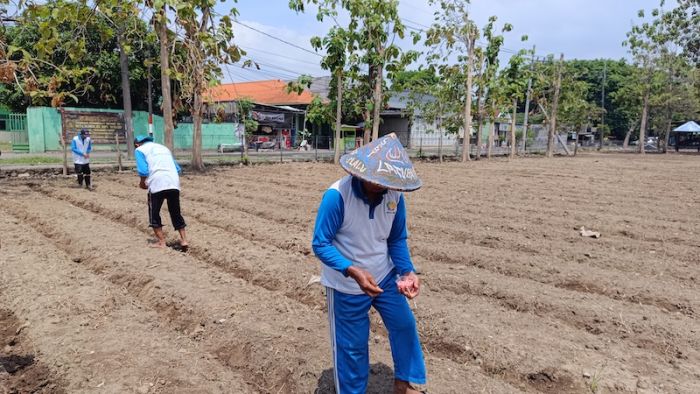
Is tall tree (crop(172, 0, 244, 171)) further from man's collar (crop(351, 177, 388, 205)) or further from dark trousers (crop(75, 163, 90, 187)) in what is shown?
man's collar (crop(351, 177, 388, 205))

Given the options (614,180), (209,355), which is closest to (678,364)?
(209,355)

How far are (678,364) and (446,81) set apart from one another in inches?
969

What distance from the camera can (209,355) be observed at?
369 centimetres

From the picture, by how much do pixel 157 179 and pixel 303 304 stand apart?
2898 millimetres

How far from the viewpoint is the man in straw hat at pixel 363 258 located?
2.62m

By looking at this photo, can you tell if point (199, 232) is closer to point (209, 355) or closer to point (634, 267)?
point (209, 355)

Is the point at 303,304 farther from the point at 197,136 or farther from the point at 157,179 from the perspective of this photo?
the point at 197,136

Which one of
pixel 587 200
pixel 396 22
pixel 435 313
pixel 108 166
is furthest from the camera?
pixel 396 22

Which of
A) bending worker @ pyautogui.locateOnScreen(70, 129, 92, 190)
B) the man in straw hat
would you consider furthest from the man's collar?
bending worker @ pyautogui.locateOnScreen(70, 129, 92, 190)

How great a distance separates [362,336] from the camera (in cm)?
273

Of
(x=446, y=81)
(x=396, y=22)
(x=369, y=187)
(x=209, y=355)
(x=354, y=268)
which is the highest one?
(x=396, y=22)

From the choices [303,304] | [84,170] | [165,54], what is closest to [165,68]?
[165,54]

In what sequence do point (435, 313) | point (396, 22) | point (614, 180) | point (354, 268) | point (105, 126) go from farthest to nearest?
point (105, 126)
point (396, 22)
point (614, 180)
point (435, 313)
point (354, 268)

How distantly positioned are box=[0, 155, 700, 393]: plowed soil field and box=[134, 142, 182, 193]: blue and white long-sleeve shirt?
88cm
